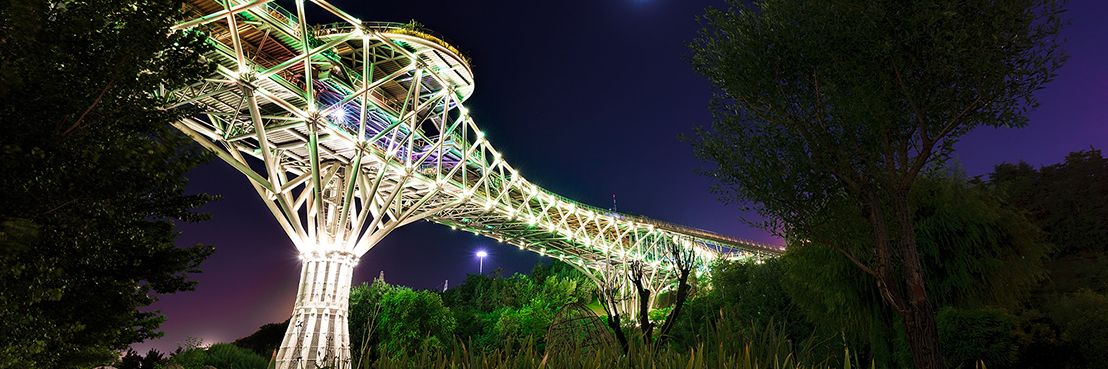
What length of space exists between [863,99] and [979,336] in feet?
22.6

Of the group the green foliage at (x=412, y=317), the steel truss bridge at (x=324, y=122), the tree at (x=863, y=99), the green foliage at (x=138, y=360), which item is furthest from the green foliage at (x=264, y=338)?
the tree at (x=863, y=99)

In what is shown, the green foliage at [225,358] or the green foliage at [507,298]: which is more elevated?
the green foliage at [507,298]

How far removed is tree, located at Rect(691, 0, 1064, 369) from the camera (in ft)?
33.1

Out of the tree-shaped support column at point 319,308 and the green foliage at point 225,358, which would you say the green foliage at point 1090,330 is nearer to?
the tree-shaped support column at point 319,308

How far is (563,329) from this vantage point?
18.8ft

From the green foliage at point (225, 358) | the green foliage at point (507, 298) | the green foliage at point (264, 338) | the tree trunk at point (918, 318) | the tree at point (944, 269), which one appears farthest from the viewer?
the green foliage at point (507, 298)

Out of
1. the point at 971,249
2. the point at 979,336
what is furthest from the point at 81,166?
the point at 971,249

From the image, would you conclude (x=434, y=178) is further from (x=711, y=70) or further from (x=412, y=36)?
(x=711, y=70)

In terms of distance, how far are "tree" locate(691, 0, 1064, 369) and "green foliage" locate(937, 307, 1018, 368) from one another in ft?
9.83

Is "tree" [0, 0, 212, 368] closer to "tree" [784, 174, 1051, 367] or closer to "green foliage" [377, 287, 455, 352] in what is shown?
"tree" [784, 174, 1051, 367]

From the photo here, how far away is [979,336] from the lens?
13.1 meters

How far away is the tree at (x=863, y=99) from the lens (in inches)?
397

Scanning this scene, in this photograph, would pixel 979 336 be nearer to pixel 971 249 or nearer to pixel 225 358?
pixel 971 249

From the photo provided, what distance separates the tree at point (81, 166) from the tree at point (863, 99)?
10594 mm
